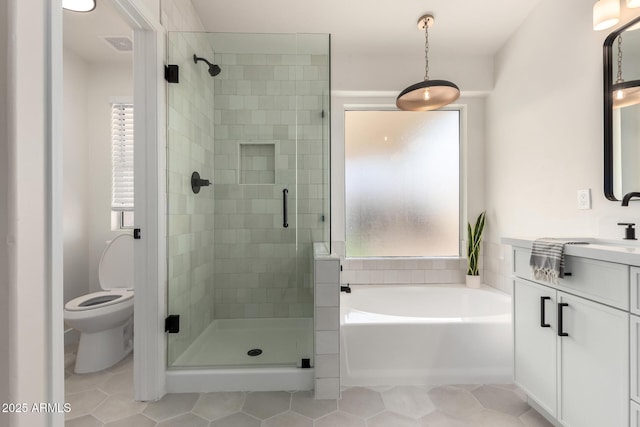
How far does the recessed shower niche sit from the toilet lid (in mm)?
1197

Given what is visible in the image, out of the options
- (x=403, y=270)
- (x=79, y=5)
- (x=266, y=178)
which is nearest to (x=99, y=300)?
(x=266, y=178)

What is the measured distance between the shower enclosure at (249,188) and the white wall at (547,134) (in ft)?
4.99

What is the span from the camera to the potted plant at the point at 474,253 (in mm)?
2607

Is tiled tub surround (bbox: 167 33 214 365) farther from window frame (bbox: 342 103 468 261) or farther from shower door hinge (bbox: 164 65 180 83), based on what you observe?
window frame (bbox: 342 103 468 261)

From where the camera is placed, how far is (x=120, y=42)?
238 cm

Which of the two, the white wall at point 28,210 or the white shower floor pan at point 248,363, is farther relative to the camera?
the white shower floor pan at point 248,363

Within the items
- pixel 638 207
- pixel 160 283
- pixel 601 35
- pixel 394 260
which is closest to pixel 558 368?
pixel 638 207

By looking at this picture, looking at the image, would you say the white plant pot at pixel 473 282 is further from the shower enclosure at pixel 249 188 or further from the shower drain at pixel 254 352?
the shower drain at pixel 254 352

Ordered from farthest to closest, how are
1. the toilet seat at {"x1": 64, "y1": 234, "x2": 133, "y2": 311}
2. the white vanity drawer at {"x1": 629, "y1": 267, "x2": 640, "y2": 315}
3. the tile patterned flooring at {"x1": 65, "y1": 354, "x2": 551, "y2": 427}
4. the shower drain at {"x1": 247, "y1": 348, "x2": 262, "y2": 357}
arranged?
the toilet seat at {"x1": 64, "y1": 234, "x2": 133, "y2": 311}, the shower drain at {"x1": 247, "y1": 348, "x2": 262, "y2": 357}, the tile patterned flooring at {"x1": 65, "y1": 354, "x2": 551, "y2": 427}, the white vanity drawer at {"x1": 629, "y1": 267, "x2": 640, "y2": 315}

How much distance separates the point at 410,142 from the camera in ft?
9.21

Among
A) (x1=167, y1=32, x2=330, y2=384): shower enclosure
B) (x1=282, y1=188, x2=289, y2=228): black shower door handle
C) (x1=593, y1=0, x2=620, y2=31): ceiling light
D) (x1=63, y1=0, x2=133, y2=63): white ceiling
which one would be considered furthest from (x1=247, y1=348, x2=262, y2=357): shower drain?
(x1=593, y1=0, x2=620, y2=31): ceiling light

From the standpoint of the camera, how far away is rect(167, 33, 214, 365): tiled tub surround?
180cm

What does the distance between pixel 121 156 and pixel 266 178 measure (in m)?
1.54

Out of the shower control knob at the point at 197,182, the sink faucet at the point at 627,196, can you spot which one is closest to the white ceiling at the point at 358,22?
the shower control knob at the point at 197,182
